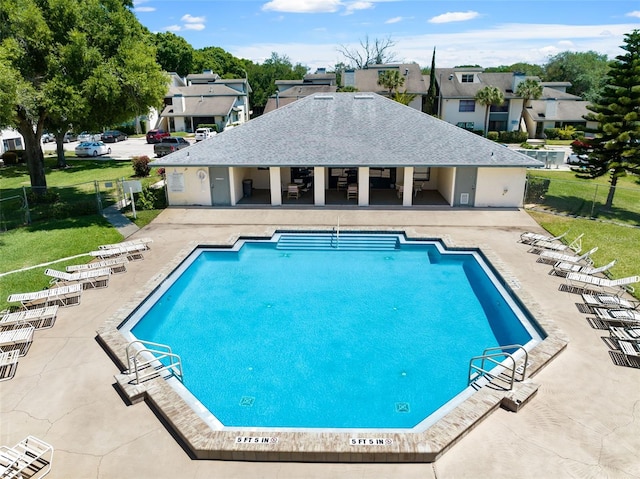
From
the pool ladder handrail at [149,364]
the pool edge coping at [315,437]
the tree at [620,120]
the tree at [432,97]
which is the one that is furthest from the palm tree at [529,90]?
the pool ladder handrail at [149,364]

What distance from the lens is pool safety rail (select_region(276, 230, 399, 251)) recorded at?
19172 millimetres

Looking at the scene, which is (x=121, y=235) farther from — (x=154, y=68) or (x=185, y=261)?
(x=154, y=68)

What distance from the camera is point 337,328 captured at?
1324 cm

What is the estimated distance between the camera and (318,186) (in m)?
23.1

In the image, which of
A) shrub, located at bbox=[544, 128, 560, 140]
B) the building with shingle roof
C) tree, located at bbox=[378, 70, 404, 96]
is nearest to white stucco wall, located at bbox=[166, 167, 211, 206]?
the building with shingle roof

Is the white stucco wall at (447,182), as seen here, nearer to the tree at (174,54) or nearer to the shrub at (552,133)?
the shrub at (552,133)

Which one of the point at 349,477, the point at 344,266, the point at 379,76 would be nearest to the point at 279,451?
the point at 349,477

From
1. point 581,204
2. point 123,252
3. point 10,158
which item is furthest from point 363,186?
point 10,158

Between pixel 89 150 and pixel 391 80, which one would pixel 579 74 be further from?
pixel 89 150

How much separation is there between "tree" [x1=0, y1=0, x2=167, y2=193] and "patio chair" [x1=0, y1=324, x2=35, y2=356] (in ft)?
31.6

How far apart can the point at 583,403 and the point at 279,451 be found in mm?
6243

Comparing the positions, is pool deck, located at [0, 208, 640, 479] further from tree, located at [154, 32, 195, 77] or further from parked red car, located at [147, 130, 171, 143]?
tree, located at [154, 32, 195, 77]

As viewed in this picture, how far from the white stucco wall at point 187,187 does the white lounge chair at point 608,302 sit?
57.1ft

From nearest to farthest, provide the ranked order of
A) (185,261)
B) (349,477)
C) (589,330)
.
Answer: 1. (349,477)
2. (589,330)
3. (185,261)
